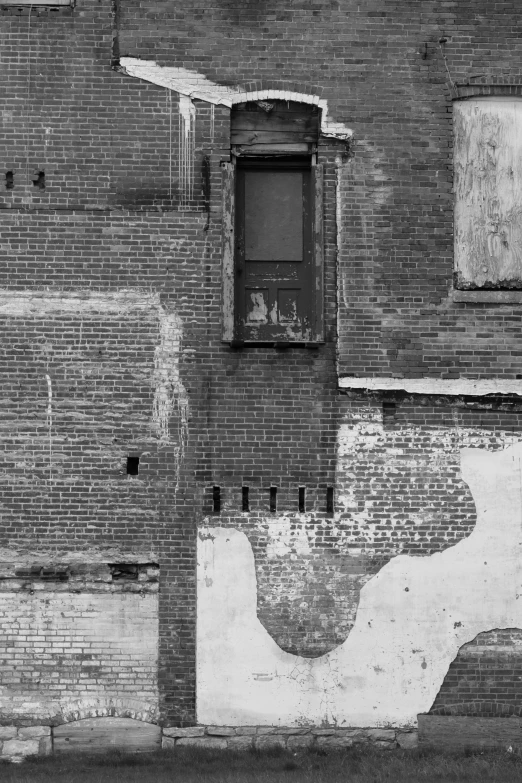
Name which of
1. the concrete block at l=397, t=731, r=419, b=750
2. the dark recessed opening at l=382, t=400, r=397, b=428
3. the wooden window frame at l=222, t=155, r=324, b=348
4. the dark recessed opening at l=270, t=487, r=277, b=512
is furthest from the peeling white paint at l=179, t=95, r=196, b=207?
the concrete block at l=397, t=731, r=419, b=750

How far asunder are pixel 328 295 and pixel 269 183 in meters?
1.28

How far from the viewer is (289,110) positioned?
32.7ft

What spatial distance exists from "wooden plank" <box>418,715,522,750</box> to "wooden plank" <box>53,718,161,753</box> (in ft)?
8.12

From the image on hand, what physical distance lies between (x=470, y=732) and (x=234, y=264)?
481 cm

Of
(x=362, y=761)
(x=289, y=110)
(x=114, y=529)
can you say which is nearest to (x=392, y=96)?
(x=289, y=110)

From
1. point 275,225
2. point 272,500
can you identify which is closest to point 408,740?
point 272,500

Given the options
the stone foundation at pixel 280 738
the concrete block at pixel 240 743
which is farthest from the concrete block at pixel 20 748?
the concrete block at pixel 240 743

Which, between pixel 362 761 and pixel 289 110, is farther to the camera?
pixel 289 110

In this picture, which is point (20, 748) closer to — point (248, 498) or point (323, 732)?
point (323, 732)

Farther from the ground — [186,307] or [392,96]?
[392,96]

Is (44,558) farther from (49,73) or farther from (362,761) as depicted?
(49,73)

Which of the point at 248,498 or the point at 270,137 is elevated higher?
the point at 270,137

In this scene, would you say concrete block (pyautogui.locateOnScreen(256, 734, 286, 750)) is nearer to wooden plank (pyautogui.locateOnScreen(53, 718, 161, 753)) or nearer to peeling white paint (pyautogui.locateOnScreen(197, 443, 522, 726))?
peeling white paint (pyautogui.locateOnScreen(197, 443, 522, 726))

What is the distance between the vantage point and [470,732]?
9.42 meters
